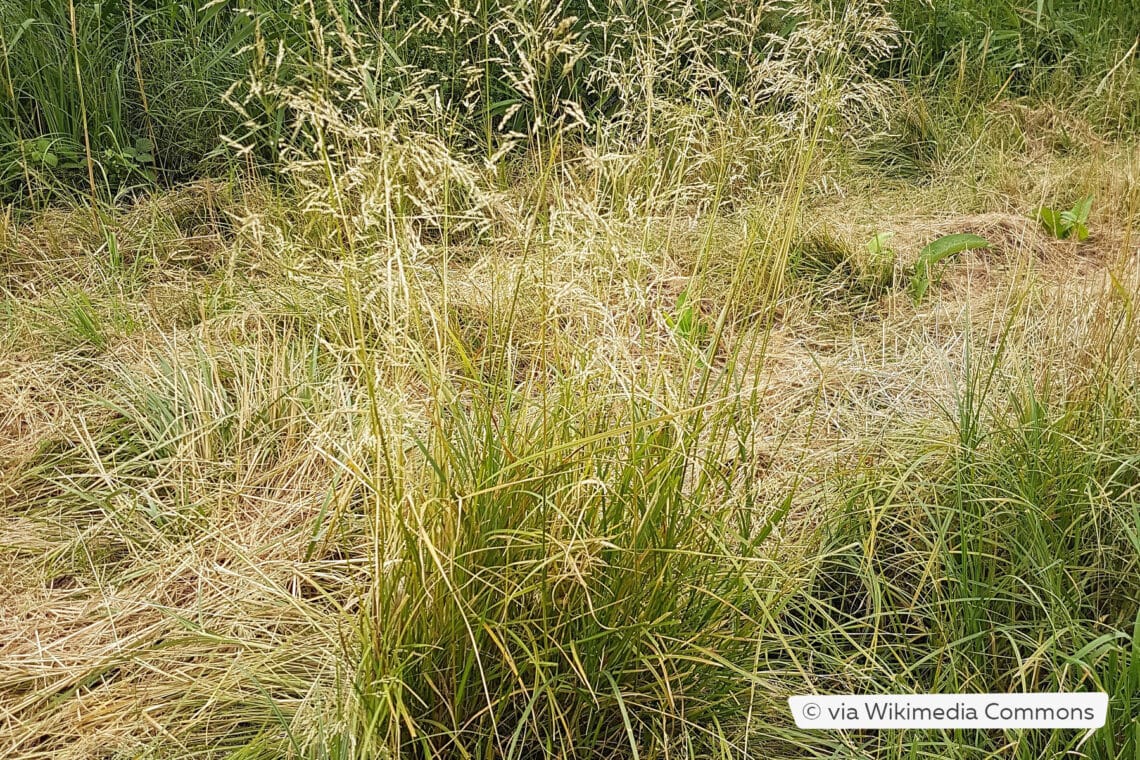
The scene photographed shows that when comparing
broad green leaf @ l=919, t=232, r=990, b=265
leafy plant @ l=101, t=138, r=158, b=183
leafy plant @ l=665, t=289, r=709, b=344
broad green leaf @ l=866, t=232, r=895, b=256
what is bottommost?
leafy plant @ l=101, t=138, r=158, b=183

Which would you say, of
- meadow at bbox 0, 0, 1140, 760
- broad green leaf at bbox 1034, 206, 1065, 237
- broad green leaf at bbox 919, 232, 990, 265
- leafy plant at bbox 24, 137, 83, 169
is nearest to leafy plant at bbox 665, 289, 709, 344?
meadow at bbox 0, 0, 1140, 760

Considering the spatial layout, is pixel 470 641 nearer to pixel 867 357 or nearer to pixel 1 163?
pixel 867 357

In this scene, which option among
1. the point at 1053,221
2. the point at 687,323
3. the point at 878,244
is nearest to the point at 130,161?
the point at 687,323

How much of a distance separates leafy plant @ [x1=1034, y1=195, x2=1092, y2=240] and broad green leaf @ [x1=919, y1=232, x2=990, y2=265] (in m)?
0.35

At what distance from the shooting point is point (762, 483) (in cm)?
178

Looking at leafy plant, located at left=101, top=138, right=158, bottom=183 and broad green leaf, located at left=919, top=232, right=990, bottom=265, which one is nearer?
broad green leaf, located at left=919, top=232, right=990, bottom=265

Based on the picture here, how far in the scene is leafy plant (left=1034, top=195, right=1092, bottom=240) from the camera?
2990 mm

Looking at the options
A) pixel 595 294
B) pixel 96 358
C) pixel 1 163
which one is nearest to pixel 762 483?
pixel 595 294

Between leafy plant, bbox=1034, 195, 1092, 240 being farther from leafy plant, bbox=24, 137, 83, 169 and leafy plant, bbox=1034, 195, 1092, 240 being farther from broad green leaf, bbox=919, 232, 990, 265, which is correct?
leafy plant, bbox=24, 137, 83, 169

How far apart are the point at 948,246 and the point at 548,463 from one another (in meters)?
1.88

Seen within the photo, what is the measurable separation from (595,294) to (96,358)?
1.44 metres

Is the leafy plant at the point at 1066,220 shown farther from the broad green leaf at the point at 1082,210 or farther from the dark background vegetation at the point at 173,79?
the dark background vegetation at the point at 173,79

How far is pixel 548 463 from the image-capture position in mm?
1342

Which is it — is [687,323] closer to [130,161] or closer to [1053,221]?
[1053,221]
